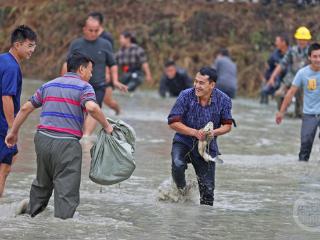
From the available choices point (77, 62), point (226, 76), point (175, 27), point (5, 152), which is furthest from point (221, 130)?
point (175, 27)

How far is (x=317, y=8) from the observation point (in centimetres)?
2809

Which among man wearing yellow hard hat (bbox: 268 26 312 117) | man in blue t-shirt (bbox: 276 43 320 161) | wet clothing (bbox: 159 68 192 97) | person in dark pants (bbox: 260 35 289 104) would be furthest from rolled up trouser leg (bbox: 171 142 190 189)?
wet clothing (bbox: 159 68 192 97)

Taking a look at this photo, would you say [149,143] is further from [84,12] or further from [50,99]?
[84,12]

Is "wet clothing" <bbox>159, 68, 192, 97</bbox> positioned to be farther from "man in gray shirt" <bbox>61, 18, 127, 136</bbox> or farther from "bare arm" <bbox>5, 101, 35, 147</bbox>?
"bare arm" <bbox>5, 101, 35, 147</bbox>

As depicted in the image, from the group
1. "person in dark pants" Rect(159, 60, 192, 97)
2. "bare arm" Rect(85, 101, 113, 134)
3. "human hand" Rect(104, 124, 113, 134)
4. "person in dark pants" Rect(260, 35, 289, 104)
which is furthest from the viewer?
"person in dark pants" Rect(159, 60, 192, 97)

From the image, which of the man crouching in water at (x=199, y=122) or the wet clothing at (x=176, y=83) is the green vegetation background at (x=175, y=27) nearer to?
the wet clothing at (x=176, y=83)

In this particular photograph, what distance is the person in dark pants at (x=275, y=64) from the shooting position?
21312 mm

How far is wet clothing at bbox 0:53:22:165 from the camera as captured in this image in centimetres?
871

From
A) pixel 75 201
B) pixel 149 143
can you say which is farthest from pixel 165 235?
pixel 149 143

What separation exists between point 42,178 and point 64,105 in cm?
65

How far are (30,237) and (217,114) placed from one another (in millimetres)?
2366

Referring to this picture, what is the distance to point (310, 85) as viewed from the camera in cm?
1280

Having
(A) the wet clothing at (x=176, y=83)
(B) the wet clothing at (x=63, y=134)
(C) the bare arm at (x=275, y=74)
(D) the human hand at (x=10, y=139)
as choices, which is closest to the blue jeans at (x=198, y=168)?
(B) the wet clothing at (x=63, y=134)

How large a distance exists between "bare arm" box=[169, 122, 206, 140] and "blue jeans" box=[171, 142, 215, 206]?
0.29 metres
